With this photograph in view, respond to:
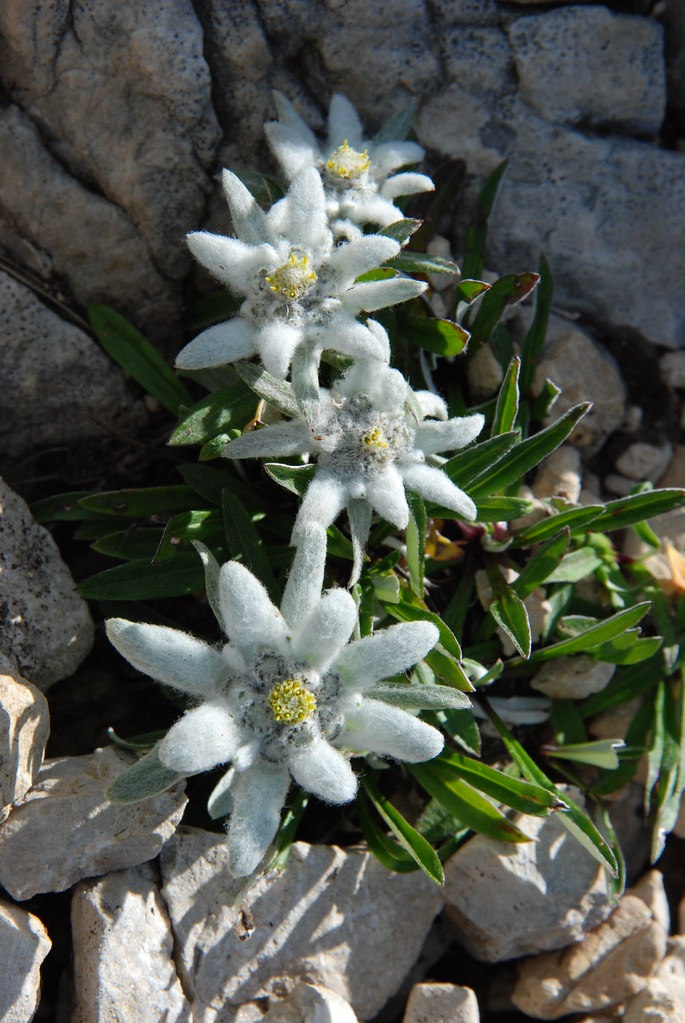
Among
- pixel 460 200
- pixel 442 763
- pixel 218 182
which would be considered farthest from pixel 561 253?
pixel 442 763

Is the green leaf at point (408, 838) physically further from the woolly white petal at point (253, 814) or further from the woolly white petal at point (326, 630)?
the woolly white petal at point (326, 630)

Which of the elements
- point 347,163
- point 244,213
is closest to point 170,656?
point 244,213

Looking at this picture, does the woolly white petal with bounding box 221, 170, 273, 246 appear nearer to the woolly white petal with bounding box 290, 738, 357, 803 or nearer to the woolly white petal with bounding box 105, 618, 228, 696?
the woolly white petal with bounding box 105, 618, 228, 696

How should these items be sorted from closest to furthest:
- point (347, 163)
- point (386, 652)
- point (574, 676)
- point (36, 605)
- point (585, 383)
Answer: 1. point (386, 652)
2. point (36, 605)
3. point (347, 163)
4. point (574, 676)
5. point (585, 383)

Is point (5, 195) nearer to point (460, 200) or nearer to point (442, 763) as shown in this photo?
point (460, 200)

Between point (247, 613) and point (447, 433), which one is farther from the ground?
point (447, 433)

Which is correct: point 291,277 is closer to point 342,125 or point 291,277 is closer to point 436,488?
point 436,488

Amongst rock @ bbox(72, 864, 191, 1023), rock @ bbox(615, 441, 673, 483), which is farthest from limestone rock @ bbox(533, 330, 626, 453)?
rock @ bbox(72, 864, 191, 1023)
